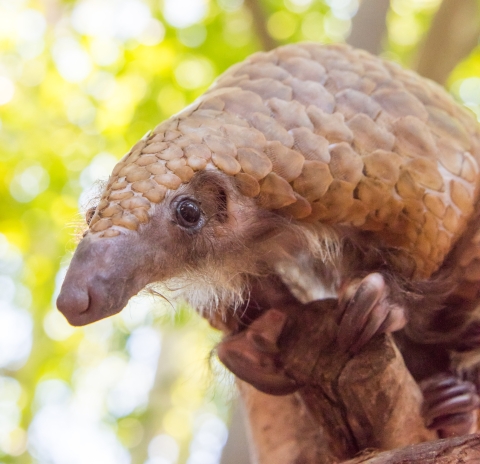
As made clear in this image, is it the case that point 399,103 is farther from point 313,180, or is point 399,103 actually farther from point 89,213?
point 89,213

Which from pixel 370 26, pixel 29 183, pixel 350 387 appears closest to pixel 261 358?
pixel 350 387

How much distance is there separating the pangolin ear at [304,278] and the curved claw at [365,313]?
119mm

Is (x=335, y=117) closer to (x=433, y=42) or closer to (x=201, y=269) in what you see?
(x=201, y=269)

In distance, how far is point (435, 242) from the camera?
88cm

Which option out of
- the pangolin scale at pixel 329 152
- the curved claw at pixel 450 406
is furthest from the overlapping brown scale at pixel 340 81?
the curved claw at pixel 450 406

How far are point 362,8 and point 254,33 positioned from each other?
0.33m

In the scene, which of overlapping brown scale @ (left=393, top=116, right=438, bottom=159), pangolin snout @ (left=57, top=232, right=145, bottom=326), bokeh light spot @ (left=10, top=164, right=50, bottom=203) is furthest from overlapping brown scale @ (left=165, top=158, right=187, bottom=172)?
bokeh light spot @ (left=10, top=164, right=50, bottom=203)

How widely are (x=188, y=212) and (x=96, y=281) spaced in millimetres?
152

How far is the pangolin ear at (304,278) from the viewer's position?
92cm

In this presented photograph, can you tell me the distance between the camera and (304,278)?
95cm

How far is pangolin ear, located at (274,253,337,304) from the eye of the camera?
92 centimetres

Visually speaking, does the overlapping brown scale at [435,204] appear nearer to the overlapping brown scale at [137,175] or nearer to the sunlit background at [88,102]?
the overlapping brown scale at [137,175]

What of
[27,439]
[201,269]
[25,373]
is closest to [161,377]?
[25,373]

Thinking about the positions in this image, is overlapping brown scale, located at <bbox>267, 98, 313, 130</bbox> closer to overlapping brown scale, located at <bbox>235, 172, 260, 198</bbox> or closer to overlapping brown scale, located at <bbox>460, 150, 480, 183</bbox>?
overlapping brown scale, located at <bbox>235, 172, 260, 198</bbox>
